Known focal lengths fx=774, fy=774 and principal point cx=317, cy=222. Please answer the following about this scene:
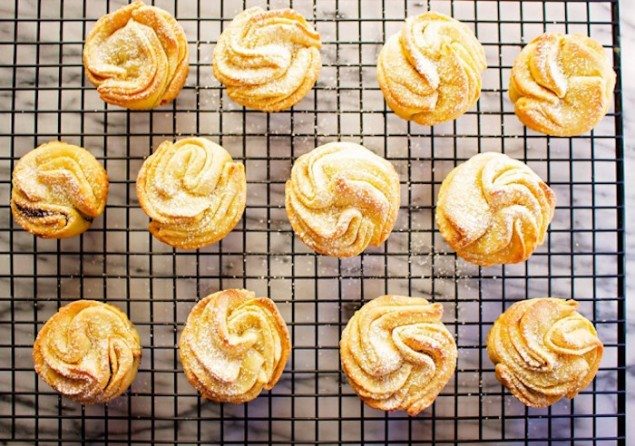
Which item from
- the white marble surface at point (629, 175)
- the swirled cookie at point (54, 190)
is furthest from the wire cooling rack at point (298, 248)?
the swirled cookie at point (54, 190)

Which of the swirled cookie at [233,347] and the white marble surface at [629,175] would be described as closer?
the swirled cookie at [233,347]

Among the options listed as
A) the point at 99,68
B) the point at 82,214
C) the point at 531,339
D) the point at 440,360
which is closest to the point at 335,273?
the point at 440,360

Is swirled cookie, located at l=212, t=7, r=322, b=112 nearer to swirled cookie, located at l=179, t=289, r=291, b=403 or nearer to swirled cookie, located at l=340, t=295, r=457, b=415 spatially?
swirled cookie, located at l=179, t=289, r=291, b=403

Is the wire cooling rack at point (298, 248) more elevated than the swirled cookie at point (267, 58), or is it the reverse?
the swirled cookie at point (267, 58)

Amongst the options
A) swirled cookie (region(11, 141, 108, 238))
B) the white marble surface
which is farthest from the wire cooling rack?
swirled cookie (region(11, 141, 108, 238))

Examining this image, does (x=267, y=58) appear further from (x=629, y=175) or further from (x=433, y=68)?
(x=629, y=175)

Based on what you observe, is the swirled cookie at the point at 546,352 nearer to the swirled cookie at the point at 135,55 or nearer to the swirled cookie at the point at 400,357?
the swirled cookie at the point at 400,357
